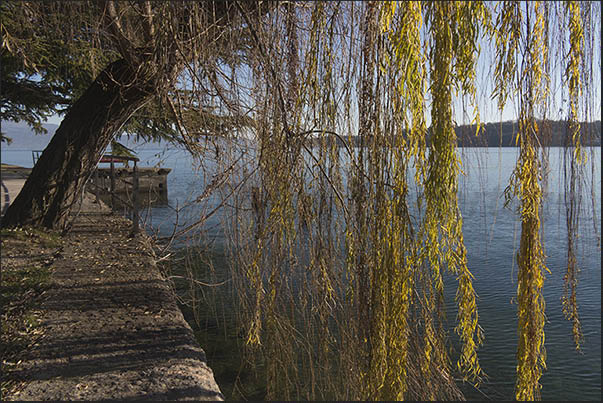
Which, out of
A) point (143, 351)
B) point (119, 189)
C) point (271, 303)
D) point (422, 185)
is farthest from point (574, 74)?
point (119, 189)

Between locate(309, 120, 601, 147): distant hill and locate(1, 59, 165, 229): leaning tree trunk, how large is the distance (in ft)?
14.8

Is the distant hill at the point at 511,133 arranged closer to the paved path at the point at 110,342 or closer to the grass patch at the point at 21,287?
the paved path at the point at 110,342

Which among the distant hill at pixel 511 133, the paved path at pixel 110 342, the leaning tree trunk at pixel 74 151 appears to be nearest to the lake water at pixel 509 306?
the distant hill at pixel 511 133

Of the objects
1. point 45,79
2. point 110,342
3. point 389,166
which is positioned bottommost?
point 110,342

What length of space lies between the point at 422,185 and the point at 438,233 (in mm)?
230

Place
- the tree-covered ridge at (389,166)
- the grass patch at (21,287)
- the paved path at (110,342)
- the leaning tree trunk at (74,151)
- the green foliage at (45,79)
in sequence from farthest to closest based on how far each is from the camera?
1. the green foliage at (45,79)
2. the leaning tree trunk at (74,151)
3. the grass patch at (21,287)
4. the paved path at (110,342)
5. the tree-covered ridge at (389,166)

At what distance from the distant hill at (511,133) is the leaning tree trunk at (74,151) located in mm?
4497

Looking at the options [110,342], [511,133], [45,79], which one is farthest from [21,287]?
[45,79]

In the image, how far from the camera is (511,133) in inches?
80.3

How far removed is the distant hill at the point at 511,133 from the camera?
200cm

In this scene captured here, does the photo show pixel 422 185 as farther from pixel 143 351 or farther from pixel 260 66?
pixel 143 351

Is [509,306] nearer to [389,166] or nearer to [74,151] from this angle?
[389,166]

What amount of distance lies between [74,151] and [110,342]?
12.0 ft

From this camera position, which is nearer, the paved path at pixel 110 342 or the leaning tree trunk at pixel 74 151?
the paved path at pixel 110 342
